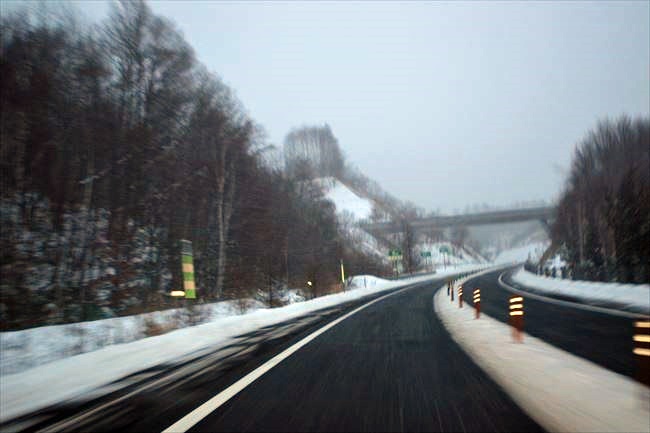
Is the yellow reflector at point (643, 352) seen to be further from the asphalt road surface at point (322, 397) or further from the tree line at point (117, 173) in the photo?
the tree line at point (117, 173)

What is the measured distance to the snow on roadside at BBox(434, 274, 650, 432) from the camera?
3574mm

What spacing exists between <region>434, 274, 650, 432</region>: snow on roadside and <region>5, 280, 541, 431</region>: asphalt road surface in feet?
0.78

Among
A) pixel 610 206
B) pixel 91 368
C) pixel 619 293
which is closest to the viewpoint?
pixel 91 368

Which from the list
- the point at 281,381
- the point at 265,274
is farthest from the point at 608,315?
the point at 265,274

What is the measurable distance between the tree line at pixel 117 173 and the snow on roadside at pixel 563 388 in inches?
617

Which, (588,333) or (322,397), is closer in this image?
→ (322,397)

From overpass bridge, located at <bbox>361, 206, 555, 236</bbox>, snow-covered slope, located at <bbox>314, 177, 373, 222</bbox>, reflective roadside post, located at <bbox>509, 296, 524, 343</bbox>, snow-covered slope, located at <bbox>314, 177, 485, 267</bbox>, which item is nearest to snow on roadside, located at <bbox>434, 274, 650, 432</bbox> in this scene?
reflective roadside post, located at <bbox>509, 296, 524, 343</bbox>

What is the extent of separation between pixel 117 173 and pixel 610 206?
1048 inches

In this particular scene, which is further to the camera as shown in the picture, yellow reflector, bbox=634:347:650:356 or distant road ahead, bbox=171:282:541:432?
yellow reflector, bbox=634:347:650:356

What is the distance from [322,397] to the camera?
4500 mm

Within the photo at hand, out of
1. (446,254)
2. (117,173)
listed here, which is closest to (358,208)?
(446,254)

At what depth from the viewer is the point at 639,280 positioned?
1847 centimetres

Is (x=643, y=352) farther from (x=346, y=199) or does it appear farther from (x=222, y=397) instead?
(x=346, y=199)

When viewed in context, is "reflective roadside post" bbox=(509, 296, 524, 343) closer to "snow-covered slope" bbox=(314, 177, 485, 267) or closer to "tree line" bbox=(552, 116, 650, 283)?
"tree line" bbox=(552, 116, 650, 283)
